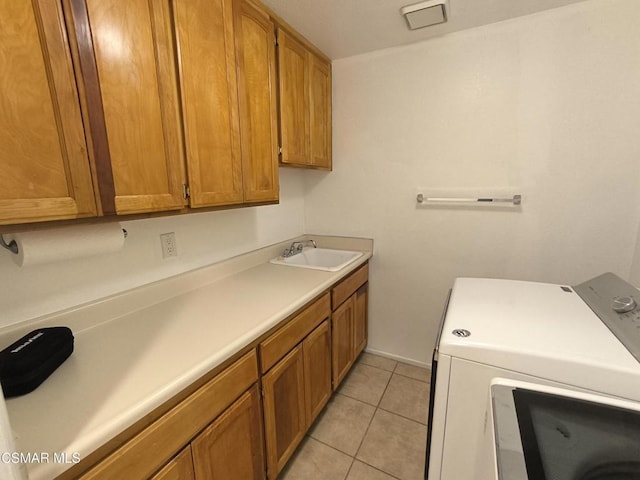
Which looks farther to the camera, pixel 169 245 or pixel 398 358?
pixel 398 358

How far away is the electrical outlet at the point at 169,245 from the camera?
1.41 m

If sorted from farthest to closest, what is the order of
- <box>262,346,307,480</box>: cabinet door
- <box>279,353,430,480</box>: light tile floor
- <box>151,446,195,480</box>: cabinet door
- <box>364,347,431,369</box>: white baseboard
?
<box>364,347,431,369</box>: white baseboard, <box>279,353,430,480</box>: light tile floor, <box>262,346,307,480</box>: cabinet door, <box>151,446,195,480</box>: cabinet door

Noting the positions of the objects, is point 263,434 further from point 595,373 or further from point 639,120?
point 639,120

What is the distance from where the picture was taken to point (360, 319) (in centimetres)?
220

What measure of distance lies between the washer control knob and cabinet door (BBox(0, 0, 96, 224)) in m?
1.74

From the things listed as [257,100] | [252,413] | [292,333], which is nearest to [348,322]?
[292,333]

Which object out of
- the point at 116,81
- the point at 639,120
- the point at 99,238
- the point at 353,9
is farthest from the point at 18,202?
the point at 639,120

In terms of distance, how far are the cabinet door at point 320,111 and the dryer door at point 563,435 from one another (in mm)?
1648

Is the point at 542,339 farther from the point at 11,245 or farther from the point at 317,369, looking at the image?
the point at 11,245

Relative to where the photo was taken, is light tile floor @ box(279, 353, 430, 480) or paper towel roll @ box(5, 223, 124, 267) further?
light tile floor @ box(279, 353, 430, 480)

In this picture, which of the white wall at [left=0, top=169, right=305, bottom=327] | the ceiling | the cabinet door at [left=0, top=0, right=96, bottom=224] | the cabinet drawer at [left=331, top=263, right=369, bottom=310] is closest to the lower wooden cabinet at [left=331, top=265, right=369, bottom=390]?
the cabinet drawer at [left=331, top=263, right=369, bottom=310]

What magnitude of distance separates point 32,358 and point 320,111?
6.29 feet

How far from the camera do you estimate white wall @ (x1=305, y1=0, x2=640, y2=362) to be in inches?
60.6

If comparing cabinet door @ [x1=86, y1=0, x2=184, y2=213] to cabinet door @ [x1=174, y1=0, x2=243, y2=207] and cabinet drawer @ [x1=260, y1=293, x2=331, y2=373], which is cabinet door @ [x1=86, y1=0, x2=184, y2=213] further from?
cabinet drawer @ [x1=260, y1=293, x2=331, y2=373]
